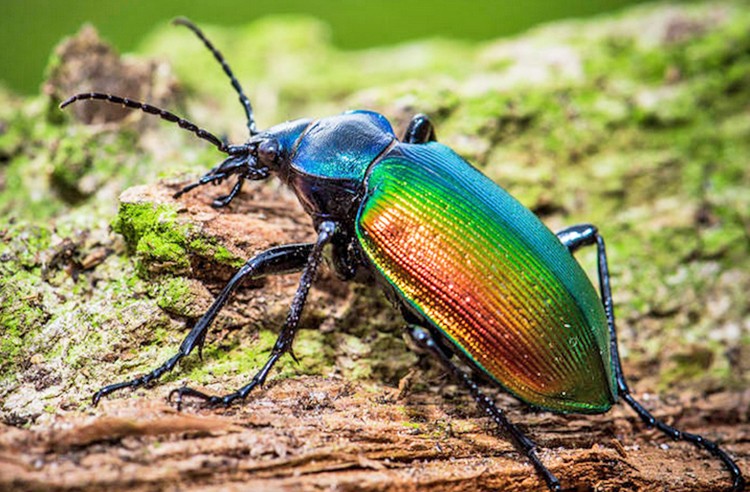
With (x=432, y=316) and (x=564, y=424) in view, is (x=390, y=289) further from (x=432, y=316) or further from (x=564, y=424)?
(x=564, y=424)

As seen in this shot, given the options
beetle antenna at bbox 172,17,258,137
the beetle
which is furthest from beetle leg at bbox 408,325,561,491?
beetle antenna at bbox 172,17,258,137

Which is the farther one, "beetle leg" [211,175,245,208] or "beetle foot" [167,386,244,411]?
"beetle leg" [211,175,245,208]

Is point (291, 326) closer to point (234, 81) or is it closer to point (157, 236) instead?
point (157, 236)

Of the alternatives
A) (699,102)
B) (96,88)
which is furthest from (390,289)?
(699,102)

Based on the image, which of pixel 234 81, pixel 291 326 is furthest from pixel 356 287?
pixel 234 81

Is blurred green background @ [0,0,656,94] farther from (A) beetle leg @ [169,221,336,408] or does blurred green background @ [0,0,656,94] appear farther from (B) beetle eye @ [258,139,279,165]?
(A) beetle leg @ [169,221,336,408]

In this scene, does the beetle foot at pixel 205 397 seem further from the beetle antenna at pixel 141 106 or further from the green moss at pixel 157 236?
the beetle antenna at pixel 141 106
